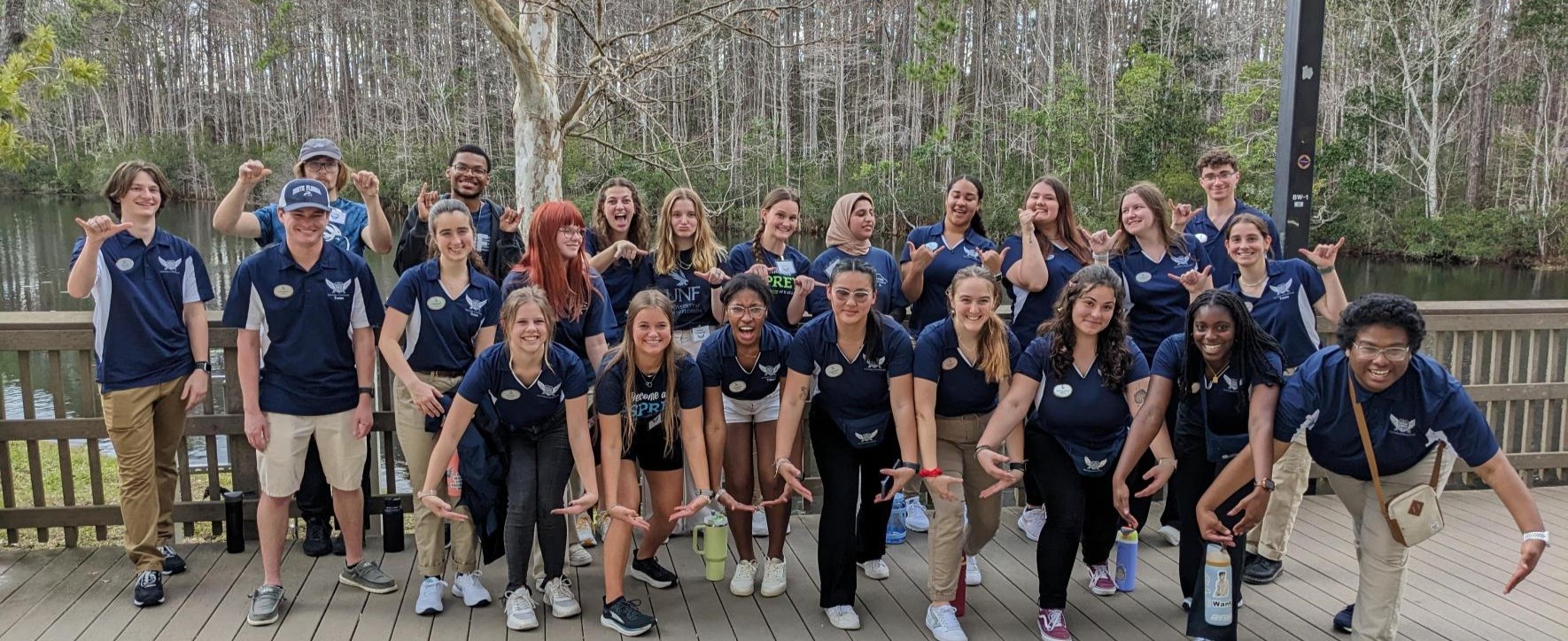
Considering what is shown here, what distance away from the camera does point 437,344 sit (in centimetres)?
349

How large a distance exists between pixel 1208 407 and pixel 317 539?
3.48 meters

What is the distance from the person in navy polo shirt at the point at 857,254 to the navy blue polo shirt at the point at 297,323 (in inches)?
72.8

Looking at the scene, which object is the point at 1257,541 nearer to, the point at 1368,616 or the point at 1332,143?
the point at 1368,616

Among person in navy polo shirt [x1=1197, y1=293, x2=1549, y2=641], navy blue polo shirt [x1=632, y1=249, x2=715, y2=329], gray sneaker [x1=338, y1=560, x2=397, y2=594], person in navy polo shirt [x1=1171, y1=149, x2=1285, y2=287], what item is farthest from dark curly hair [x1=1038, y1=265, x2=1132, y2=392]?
gray sneaker [x1=338, y1=560, x2=397, y2=594]

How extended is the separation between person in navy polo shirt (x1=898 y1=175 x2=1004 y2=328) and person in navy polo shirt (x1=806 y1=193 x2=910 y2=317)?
0.24ft

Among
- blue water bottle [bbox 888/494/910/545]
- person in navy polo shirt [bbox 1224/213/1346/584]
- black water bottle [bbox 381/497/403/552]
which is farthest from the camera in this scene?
blue water bottle [bbox 888/494/910/545]

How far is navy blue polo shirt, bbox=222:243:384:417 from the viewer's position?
11.1 feet

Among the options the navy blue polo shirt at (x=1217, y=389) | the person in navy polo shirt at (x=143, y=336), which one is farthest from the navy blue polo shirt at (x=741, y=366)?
the person in navy polo shirt at (x=143, y=336)

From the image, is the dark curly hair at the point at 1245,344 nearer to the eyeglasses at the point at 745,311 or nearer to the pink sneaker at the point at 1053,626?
the pink sneaker at the point at 1053,626

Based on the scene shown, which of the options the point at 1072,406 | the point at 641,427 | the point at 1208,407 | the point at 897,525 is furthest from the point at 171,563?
the point at 1208,407

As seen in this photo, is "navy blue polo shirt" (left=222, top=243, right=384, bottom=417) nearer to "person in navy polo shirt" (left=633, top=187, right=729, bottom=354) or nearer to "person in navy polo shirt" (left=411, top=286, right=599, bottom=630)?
"person in navy polo shirt" (left=411, top=286, right=599, bottom=630)

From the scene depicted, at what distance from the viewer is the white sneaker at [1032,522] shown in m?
4.36

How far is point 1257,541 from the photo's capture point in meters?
3.96

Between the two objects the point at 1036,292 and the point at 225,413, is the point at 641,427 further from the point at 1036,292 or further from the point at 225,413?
the point at 225,413
